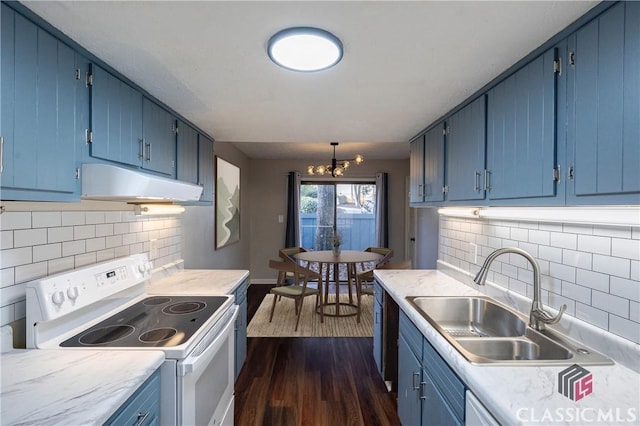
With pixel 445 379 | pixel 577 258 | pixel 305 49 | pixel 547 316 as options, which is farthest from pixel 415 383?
pixel 305 49

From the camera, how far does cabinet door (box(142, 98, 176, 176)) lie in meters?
1.78

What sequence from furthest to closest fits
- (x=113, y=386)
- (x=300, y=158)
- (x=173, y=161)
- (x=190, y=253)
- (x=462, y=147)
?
(x=300, y=158)
(x=190, y=253)
(x=173, y=161)
(x=462, y=147)
(x=113, y=386)

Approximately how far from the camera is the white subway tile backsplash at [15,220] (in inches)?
47.4

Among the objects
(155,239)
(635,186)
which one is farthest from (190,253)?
(635,186)

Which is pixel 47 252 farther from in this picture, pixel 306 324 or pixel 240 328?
pixel 306 324

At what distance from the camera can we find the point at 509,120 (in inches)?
56.6

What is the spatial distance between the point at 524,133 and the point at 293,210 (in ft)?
15.4

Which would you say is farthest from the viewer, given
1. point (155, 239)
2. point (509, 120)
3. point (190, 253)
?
point (190, 253)

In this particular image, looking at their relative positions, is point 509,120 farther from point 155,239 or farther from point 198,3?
point 155,239

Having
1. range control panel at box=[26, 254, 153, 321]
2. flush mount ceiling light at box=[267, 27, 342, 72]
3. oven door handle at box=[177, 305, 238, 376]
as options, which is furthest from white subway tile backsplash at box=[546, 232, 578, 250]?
range control panel at box=[26, 254, 153, 321]

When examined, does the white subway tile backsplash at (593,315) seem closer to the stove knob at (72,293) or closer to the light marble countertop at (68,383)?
the light marble countertop at (68,383)

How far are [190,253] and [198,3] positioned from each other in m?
2.59

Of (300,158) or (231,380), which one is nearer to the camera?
(231,380)

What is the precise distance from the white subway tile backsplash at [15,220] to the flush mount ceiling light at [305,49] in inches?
49.1
